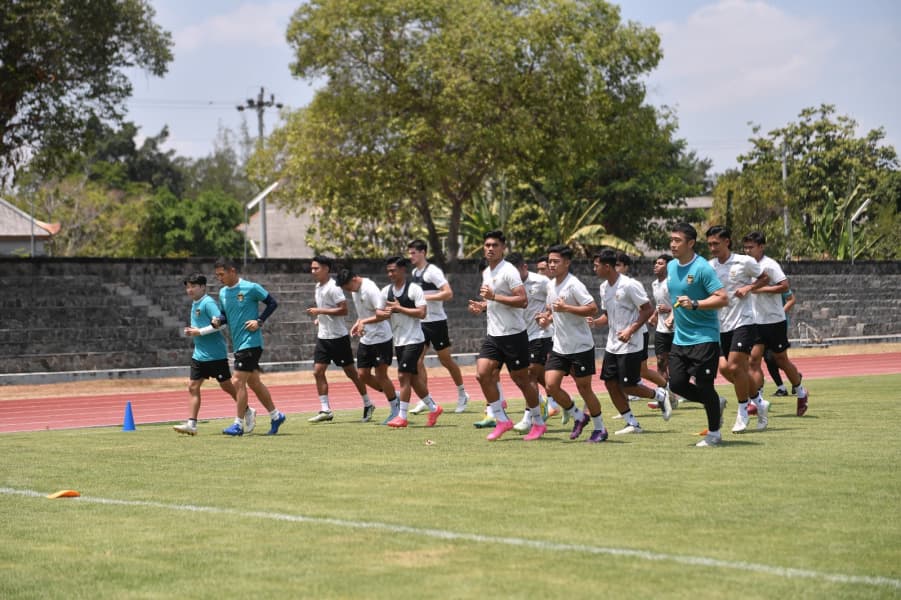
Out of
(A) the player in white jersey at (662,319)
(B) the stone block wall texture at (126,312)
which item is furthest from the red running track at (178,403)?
(B) the stone block wall texture at (126,312)

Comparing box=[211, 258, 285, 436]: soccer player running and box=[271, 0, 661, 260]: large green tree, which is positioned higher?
box=[271, 0, 661, 260]: large green tree

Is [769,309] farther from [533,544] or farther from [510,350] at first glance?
[533,544]

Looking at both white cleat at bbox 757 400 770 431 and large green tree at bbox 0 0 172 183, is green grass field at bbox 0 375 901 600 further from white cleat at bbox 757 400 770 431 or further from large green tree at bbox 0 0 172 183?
large green tree at bbox 0 0 172 183

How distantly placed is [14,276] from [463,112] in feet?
45.1

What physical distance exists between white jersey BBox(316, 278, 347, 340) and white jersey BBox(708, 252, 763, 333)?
4.89 m

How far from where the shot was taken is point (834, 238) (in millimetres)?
62781

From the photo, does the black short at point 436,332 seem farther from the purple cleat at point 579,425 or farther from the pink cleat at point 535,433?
the purple cleat at point 579,425

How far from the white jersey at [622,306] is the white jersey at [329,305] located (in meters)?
4.00

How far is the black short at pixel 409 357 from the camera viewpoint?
52.9 ft

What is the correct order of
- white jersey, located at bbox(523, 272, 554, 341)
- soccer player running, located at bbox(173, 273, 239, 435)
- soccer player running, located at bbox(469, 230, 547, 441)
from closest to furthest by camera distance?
soccer player running, located at bbox(469, 230, 547, 441)
soccer player running, located at bbox(173, 273, 239, 435)
white jersey, located at bbox(523, 272, 554, 341)

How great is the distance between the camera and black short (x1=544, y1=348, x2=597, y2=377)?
13.2 metres

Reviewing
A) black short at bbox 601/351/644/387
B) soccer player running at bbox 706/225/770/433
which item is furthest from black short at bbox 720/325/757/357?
black short at bbox 601/351/644/387

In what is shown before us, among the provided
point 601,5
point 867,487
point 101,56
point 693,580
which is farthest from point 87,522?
point 601,5

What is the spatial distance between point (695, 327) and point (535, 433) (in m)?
2.40
